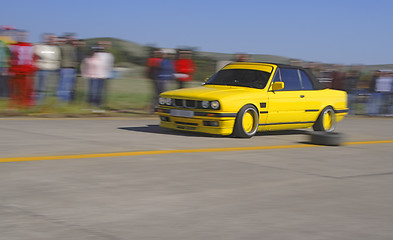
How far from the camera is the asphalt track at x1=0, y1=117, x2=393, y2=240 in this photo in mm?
4293

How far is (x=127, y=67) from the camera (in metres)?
26.4

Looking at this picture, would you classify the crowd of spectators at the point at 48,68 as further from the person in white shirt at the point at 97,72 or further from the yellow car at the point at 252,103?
the yellow car at the point at 252,103

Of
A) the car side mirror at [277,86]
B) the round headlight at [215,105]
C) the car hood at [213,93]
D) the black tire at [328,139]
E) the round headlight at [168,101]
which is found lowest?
the black tire at [328,139]

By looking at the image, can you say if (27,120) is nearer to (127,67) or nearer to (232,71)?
(232,71)

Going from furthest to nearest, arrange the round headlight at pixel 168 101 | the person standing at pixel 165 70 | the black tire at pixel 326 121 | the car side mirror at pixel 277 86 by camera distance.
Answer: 1. the person standing at pixel 165 70
2. the black tire at pixel 326 121
3. the car side mirror at pixel 277 86
4. the round headlight at pixel 168 101

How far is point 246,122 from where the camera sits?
10.5 m

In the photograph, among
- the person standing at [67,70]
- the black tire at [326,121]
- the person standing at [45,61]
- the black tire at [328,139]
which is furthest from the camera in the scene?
the person standing at [67,70]

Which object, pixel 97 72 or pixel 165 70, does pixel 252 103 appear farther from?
pixel 97 72

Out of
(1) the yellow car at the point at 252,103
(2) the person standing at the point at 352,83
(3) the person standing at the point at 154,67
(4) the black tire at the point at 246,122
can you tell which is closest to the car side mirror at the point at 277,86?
(1) the yellow car at the point at 252,103

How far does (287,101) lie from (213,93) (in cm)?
162

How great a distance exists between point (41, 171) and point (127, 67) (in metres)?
20.5

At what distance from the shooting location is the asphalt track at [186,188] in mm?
4293

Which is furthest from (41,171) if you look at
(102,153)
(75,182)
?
(102,153)

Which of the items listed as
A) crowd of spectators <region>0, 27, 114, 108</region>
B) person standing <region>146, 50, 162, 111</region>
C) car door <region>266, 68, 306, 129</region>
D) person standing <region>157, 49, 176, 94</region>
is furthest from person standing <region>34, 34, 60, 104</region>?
car door <region>266, 68, 306, 129</region>
